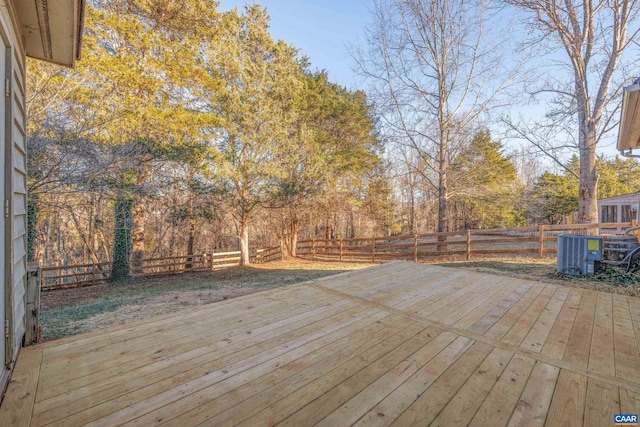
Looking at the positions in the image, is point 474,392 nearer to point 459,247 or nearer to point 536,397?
point 536,397

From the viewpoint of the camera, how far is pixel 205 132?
7.85m

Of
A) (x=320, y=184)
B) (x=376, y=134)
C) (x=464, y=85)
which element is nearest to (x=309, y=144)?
(x=320, y=184)

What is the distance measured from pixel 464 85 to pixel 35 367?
10.3 meters

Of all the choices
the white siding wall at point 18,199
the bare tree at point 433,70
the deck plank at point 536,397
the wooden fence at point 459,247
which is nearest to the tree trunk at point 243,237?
the wooden fence at point 459,247

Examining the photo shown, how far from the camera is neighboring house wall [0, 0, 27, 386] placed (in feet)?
Answer: 5.03

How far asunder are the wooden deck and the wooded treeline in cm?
462

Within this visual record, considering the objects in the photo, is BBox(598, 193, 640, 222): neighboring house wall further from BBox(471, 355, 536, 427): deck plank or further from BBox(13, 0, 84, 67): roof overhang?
BBox(13, 0, 84, 67): roof overhang

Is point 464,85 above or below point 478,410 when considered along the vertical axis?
above

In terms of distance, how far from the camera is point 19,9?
1.86m

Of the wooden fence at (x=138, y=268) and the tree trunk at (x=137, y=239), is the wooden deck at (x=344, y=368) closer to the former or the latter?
the tree trunk at (x=137, y=239)

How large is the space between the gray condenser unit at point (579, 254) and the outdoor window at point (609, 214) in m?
12.7

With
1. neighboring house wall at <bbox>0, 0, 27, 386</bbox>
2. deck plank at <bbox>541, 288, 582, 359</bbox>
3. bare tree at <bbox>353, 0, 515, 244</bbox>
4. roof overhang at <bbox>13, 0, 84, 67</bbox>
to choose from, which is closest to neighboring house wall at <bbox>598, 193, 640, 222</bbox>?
bare tree at <bbox>353, 0, 515, 244</bbox>

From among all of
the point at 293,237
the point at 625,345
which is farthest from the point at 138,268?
the point at 625,345

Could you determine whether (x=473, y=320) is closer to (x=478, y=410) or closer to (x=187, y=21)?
(x=478, y=410)
